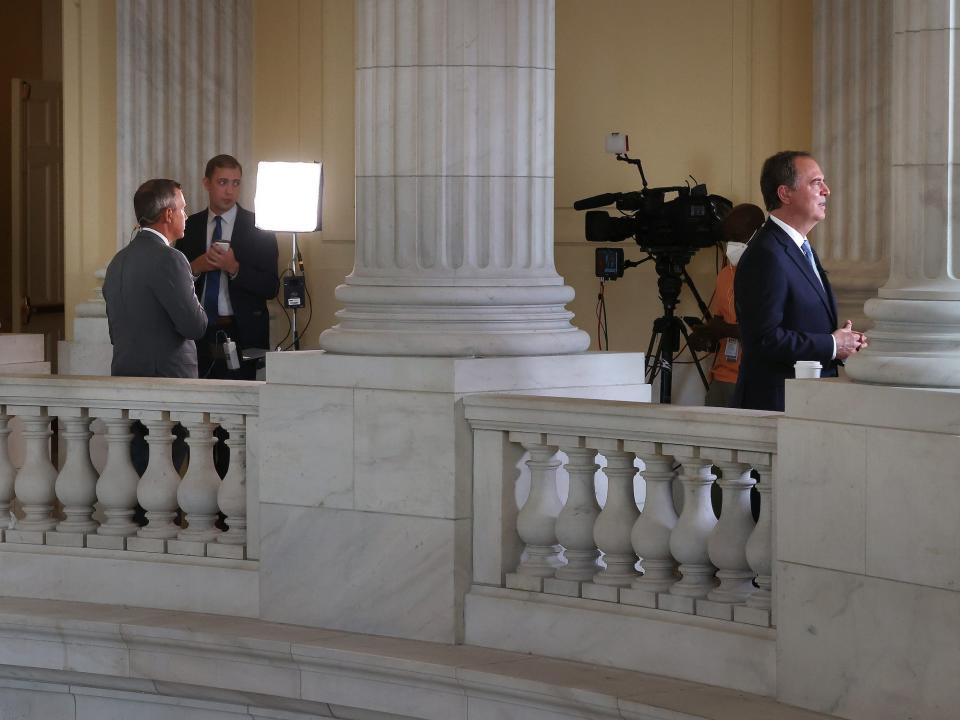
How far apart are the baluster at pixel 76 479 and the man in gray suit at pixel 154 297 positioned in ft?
1.33

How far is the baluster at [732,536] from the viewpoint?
443 centimetres

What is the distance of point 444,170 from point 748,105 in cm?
386

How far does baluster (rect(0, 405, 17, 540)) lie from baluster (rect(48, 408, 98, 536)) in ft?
0.71

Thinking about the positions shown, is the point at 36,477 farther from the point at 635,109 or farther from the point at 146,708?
the point at 635,109

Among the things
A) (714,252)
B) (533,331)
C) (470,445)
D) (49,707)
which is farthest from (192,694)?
(714,252)

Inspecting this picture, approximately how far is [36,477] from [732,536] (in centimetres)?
246

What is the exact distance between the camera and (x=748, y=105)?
865 centimetres

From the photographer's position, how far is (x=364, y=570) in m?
5.10

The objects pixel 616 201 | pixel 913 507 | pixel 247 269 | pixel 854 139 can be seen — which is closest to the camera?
pixel 913 507

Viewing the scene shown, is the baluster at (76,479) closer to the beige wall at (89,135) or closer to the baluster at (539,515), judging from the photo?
the baluster at (539,515)

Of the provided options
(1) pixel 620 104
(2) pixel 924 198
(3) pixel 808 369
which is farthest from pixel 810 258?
(1) pixel 620 104

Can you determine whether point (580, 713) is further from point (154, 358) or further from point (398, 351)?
point (154, 358)

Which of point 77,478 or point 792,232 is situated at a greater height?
point 792,232

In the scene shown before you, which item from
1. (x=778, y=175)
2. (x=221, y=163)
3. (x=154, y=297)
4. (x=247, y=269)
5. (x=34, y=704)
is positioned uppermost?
(x=221, y=163)
